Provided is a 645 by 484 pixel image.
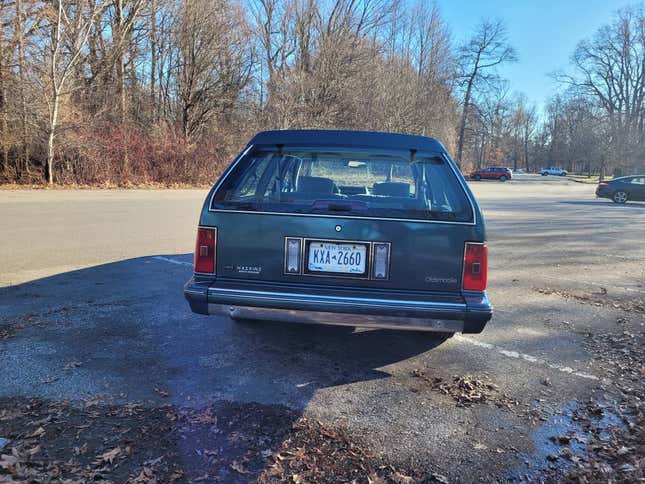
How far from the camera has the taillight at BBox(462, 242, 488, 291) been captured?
9.85 feet

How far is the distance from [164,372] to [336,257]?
5.07ft

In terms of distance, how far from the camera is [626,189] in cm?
2283

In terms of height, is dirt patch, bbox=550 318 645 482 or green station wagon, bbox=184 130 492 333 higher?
green station wagon, bbox=184 130 492 333

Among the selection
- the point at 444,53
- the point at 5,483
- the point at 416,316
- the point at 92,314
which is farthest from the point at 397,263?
the point at 444,53

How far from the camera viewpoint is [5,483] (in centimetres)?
209

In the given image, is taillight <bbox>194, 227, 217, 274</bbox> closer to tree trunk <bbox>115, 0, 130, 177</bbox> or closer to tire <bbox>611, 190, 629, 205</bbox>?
tree trunk <bbox>115, 0, 130, 177</bbox>

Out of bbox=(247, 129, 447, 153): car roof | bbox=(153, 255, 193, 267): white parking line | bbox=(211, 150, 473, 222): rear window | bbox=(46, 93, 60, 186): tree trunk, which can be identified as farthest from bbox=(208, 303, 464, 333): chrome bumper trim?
bbox=(46, 93, 60, 186): tree trunk

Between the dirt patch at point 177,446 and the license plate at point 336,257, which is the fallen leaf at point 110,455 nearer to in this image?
the dirt patch at point 177,446

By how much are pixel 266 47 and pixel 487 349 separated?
112ft

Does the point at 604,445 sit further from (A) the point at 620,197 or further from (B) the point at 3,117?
(A) the point at 620,197

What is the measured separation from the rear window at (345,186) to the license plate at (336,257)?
0.23 metres

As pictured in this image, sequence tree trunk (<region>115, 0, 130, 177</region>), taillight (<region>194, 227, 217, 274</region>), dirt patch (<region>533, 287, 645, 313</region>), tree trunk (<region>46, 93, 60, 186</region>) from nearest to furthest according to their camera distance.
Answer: taillight (<region>194, 227, 217, 274</region>) → dirt patch (<region>533, 287, 645, 313</region>) → tree trunk (<region>46, 93, 60, 186</region>) → tree trunk (<region>115, 0, 130, 177</region>)

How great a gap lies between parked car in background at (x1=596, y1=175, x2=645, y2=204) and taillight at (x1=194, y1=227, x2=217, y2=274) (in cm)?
2546

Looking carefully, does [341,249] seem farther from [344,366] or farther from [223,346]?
[223,346]
